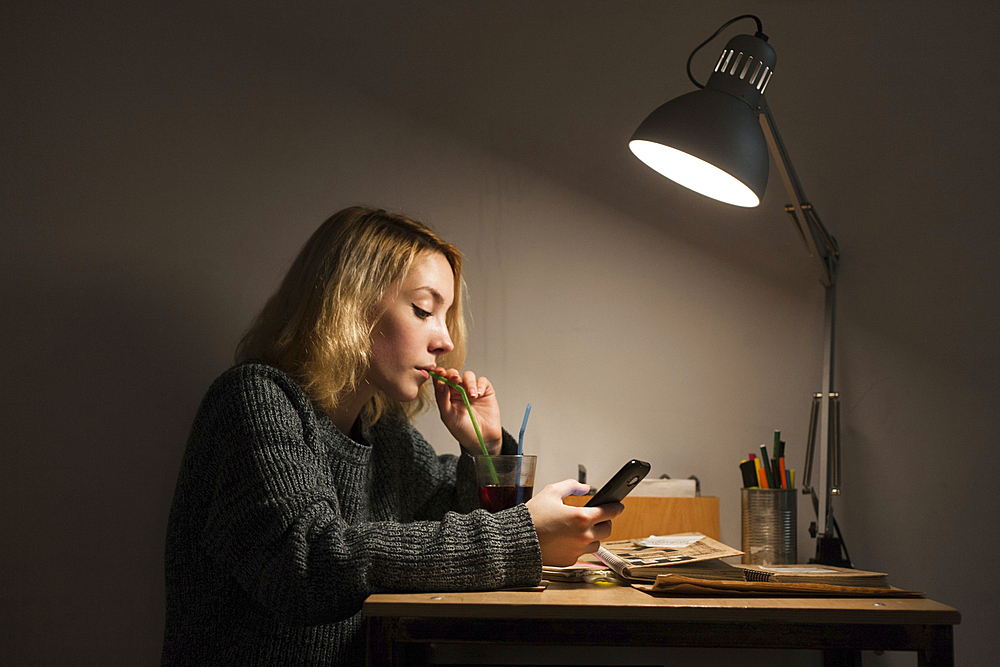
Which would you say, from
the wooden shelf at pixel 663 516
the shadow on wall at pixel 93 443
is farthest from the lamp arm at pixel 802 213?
the shadow on wall at pixel 93 443

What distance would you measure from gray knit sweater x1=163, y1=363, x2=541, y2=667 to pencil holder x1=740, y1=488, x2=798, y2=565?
0.49 m

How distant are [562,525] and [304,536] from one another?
0.99ft

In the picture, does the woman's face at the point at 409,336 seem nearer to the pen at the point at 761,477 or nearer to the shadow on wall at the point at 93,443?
the shadow on wall at the point at 93,443

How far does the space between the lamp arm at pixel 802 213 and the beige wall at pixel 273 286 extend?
6 centimetres

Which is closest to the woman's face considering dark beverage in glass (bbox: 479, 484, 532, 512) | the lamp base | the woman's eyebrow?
the woman's eyebrow

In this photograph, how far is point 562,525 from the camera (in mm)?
832

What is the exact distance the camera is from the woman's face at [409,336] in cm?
107

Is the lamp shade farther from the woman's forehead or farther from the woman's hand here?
the woman's hand

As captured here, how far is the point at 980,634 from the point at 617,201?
1.00m

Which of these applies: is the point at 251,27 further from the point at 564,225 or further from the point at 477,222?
the point at 564,225

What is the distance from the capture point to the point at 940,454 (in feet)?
3.98

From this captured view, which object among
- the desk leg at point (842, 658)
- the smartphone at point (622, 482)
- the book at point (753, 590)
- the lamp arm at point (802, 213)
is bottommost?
the desk leg at point (842, 658)

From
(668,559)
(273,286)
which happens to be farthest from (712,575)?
(273,286)

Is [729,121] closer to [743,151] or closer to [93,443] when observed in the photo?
[743,151]
